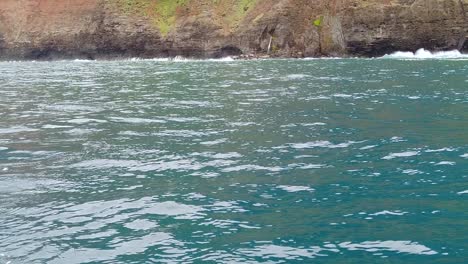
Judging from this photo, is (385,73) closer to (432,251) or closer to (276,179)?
(276,179)

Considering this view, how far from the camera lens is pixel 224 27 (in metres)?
66.6

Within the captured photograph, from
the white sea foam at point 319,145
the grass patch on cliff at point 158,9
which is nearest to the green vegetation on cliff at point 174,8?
the grass patch on cliff at point 158,9

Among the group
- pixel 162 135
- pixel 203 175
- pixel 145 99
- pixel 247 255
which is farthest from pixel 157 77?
pixel 247 255

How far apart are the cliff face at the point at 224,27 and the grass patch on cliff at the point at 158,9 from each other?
13cm

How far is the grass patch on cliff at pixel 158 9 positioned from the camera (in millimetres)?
71438

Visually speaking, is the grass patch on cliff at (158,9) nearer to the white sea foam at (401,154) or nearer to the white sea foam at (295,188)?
the white sea foam at (401,154)

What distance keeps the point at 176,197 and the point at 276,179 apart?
2227mm

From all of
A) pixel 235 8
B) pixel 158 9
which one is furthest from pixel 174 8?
pixel 235 8

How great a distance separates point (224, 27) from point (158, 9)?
12118 millimetres

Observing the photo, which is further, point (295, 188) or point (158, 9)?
point (158, 9)

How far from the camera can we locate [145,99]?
26047mm

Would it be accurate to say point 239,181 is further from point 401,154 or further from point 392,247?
point 401,154

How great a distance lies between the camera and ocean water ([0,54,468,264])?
8195 mm

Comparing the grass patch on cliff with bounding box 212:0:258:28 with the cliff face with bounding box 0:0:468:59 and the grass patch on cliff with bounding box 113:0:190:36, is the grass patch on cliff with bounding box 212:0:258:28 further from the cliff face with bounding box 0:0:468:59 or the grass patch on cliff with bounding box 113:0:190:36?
the grass patch on cliff with bounding box 113:0:190:36
